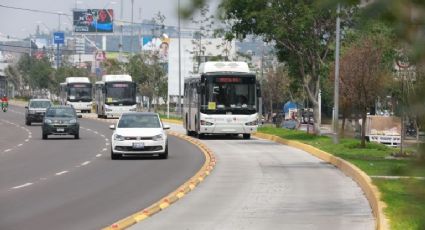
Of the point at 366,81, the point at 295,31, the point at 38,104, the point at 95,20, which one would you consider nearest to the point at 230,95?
the point at 295,31

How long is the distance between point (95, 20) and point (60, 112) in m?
112

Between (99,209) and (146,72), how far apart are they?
85.6m

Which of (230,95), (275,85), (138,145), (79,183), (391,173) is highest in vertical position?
(275,85)

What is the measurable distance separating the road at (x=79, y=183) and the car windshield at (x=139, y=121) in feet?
3.68

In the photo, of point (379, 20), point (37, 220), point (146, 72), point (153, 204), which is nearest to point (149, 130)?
point (153, 204)

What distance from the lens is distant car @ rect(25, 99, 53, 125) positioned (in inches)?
2463

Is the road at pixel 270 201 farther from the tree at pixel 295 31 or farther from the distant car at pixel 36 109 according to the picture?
the distant car at pixel 36 109

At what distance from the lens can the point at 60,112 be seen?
152 feet

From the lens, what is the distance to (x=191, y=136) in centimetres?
4925

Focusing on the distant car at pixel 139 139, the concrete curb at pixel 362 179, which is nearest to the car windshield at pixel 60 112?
the concrete curb at pixel 362 179

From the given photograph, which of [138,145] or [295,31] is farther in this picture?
[295,31]

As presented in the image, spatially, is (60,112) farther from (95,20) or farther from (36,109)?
(95,20)

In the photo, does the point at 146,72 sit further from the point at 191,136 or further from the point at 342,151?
the point at 342,151

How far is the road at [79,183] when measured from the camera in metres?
14.7
